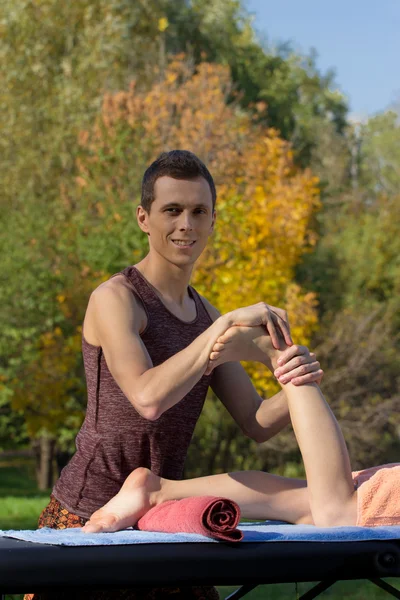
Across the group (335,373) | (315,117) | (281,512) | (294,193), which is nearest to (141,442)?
(281,512)

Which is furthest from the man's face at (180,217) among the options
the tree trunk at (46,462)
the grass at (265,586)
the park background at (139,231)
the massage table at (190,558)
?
the tree trunk at (46,462)

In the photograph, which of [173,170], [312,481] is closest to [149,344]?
[173,170]

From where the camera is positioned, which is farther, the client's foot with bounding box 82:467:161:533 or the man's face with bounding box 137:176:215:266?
the man's face with bounding box 137:176:215:266

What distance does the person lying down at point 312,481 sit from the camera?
8.73 ft

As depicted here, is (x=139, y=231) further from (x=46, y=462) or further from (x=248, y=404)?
(x=248, y=404)

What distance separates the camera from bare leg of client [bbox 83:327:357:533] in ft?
8.66

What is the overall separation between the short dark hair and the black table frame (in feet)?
3.84

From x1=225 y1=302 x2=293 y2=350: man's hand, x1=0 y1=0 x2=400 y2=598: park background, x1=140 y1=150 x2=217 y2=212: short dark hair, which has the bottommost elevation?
x1=225 y1=302 x2=293 y2=350: man's hand

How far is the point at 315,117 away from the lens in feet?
97.4

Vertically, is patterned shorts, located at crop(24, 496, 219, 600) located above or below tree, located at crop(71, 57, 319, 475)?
below

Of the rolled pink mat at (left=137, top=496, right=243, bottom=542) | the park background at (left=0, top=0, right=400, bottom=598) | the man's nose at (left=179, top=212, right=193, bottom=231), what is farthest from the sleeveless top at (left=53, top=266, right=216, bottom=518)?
the park background at (left=0, top=0, right=400, bottom=598)

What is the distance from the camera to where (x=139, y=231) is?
44.4ft

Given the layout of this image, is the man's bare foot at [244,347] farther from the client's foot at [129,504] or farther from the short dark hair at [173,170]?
the short dark hair at [173,170]

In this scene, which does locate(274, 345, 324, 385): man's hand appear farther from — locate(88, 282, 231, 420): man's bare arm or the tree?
the tree
